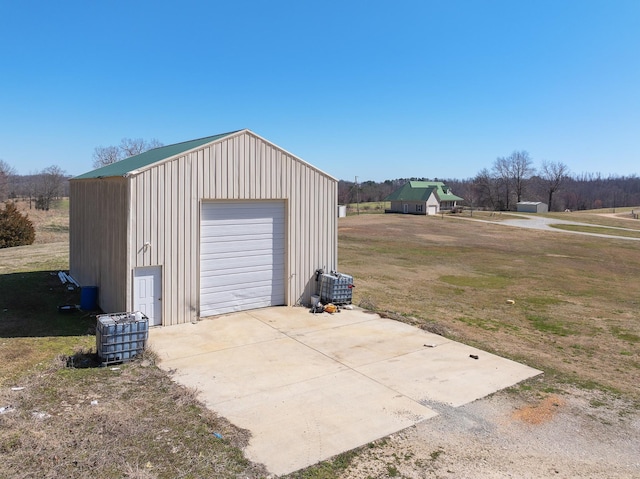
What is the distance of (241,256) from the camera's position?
1195 cm

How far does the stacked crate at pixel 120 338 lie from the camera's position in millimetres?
7945

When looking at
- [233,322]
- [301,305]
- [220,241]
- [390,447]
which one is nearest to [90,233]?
[220,241]

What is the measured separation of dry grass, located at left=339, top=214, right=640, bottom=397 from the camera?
966 cm

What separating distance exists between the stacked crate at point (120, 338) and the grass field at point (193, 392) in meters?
0.25

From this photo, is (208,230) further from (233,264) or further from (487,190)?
(487,190)

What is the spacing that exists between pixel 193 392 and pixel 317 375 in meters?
2.14

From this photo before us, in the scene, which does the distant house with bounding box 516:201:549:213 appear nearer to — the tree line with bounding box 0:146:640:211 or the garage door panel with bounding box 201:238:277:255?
the tree line with bounding box 0:146:640:211

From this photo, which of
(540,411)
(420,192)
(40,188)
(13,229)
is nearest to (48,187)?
(40,188)

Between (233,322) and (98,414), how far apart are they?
5059 mm

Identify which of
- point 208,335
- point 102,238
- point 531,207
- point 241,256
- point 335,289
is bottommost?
point 208,335

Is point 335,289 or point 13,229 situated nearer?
point 335,289

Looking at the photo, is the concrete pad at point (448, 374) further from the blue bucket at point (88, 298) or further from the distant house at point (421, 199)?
the distant house at point (421, 199)

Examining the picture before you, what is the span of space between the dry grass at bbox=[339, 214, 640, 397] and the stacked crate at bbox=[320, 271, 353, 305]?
39.5 inches

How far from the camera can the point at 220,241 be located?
453 inches
